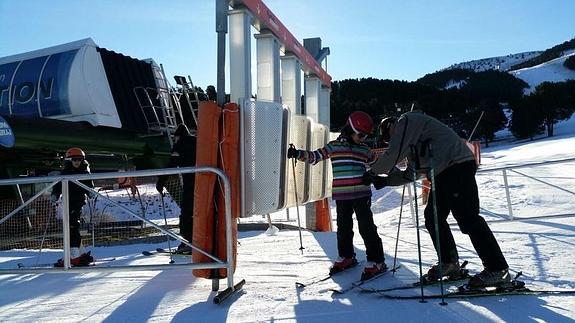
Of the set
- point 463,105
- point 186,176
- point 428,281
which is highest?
point 463,105

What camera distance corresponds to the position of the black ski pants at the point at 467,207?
4152mm

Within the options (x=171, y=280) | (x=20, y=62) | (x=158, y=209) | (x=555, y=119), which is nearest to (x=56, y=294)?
(x=171, y=280)

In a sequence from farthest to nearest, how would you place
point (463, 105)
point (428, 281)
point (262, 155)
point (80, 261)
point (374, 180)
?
point (463, 105), point (80, 261), point (262, 155), point (374, 180), point (428, 281)

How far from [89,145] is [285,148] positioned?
594 cm

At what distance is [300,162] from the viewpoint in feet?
26.3

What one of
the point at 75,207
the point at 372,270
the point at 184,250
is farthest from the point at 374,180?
the point at 75,207

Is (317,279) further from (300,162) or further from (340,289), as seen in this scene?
(300,162)

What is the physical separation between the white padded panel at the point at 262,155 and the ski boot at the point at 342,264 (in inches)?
33.9

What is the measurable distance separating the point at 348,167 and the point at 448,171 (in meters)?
1.11

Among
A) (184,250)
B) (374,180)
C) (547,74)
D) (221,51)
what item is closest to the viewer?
(374,180)

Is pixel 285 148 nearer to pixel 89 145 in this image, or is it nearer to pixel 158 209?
pixel 89 145

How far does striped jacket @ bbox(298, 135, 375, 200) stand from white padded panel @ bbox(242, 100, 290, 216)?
573 mm

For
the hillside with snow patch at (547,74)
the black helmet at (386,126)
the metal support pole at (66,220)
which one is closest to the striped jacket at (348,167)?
the black helmet at (386,126)

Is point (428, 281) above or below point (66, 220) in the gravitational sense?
below
